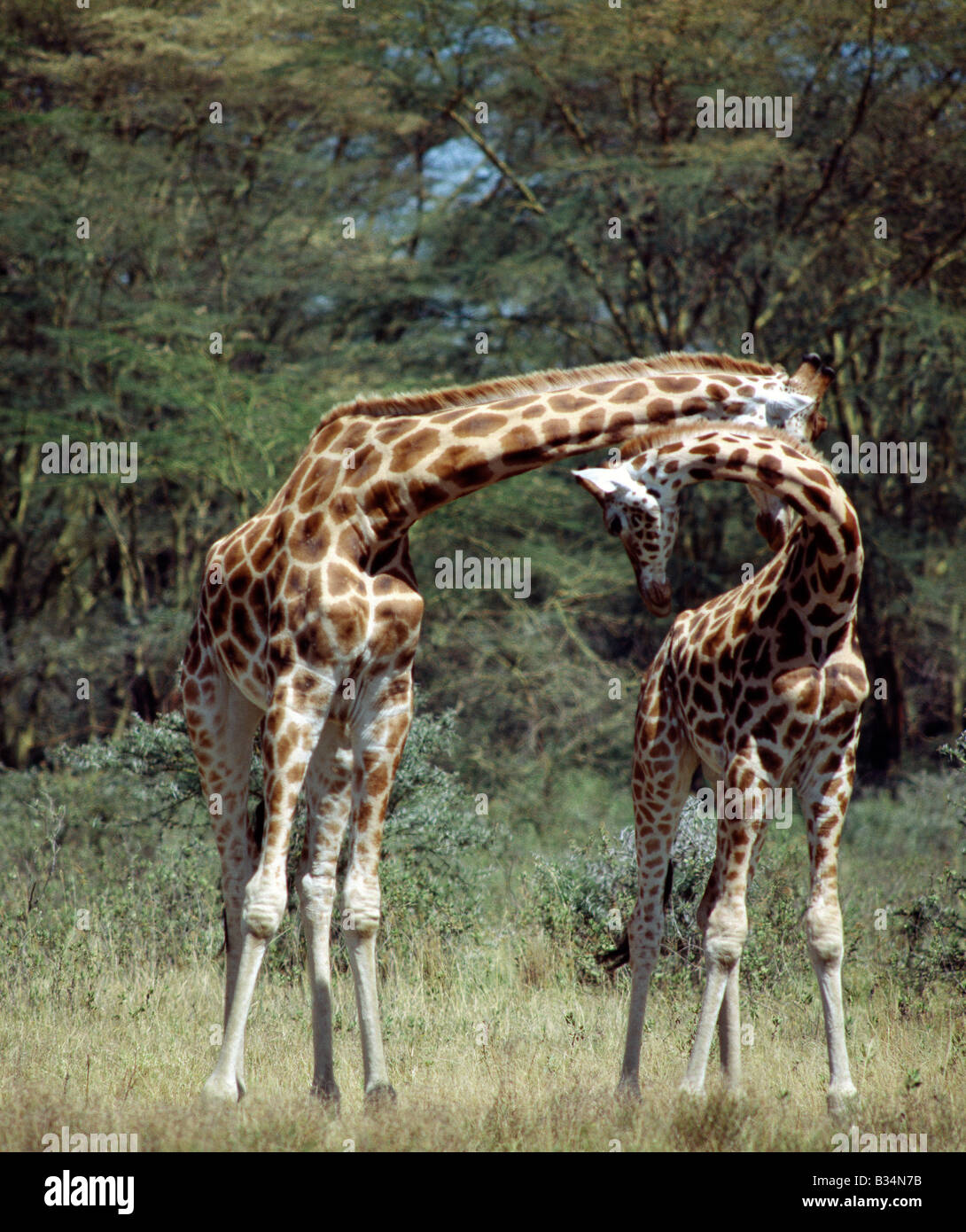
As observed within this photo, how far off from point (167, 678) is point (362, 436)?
36.9ft

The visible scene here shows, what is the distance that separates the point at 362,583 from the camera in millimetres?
5582

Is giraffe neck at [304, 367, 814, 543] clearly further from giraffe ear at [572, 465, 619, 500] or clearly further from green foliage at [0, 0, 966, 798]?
green foliage at [0, 0, 966, 798]

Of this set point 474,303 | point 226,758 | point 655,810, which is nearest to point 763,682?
point 655,810

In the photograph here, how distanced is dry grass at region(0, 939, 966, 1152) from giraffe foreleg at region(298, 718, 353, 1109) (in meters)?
0.40

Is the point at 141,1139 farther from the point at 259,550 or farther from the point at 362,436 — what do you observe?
the point at 362,436

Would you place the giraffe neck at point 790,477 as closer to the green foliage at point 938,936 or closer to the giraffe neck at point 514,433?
the giraffe neck at point 514,433

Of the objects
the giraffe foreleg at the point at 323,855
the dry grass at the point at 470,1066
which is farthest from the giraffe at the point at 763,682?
the giraffe foreleg at the point at 323,855

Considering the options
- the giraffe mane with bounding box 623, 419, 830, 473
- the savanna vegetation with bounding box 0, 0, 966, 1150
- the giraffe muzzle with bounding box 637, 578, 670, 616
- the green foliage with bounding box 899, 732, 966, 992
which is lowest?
the green foliage with bounding box 899, 732, 966, 992

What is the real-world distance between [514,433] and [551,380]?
1.52 ft

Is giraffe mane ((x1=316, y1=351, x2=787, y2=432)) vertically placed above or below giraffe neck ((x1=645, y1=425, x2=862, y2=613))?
above

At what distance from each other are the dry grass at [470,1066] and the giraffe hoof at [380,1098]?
0.07 m

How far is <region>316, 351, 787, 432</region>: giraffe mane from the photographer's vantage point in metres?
5.77

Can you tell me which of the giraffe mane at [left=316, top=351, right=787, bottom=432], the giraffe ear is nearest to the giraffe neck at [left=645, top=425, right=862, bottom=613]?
the giraffe ear

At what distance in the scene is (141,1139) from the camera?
4824 millimetres
